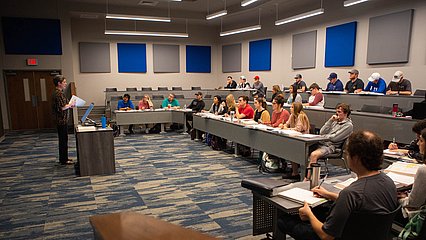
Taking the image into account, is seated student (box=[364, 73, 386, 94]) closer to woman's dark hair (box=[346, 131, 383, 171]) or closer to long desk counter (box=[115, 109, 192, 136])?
long desk counter (box=[115, 109, 192, 136])

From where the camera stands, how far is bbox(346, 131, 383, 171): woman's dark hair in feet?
5.80

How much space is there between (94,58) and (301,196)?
40.9ft

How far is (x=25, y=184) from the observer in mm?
4785

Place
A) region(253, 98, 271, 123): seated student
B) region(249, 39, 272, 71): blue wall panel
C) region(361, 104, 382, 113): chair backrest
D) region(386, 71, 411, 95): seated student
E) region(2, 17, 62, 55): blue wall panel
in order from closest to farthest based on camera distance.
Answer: region(361, 104, 382, 113): chair backrest < region(253, 98, 271, 123): seated student < region(386, 71, 411, 95): seated student < region(2, 17, 62, 55): blue wall panel < region(249, 39, 272, 71): blue wall panel

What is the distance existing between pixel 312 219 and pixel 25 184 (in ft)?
14.8

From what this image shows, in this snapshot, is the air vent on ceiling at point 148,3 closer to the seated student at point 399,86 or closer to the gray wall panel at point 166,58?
the gray wall panel at point 166,58

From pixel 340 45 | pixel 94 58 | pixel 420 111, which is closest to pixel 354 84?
pixel 340 45

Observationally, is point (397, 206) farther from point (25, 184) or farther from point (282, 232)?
point (25, 184)

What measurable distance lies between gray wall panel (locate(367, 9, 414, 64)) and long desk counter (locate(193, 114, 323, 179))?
4900 mm

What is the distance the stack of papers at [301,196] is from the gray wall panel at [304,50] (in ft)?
A: 29.8

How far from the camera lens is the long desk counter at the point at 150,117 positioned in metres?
8.92

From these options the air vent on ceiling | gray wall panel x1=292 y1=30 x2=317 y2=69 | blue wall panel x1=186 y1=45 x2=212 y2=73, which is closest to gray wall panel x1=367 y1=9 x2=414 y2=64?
gray wall panel x1=292 y1=30 x2=317 y2=69

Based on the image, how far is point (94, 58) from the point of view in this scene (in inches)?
511

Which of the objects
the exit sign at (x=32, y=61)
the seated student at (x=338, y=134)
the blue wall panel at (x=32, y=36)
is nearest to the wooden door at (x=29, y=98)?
the exit sign at (x=32, y=61)
